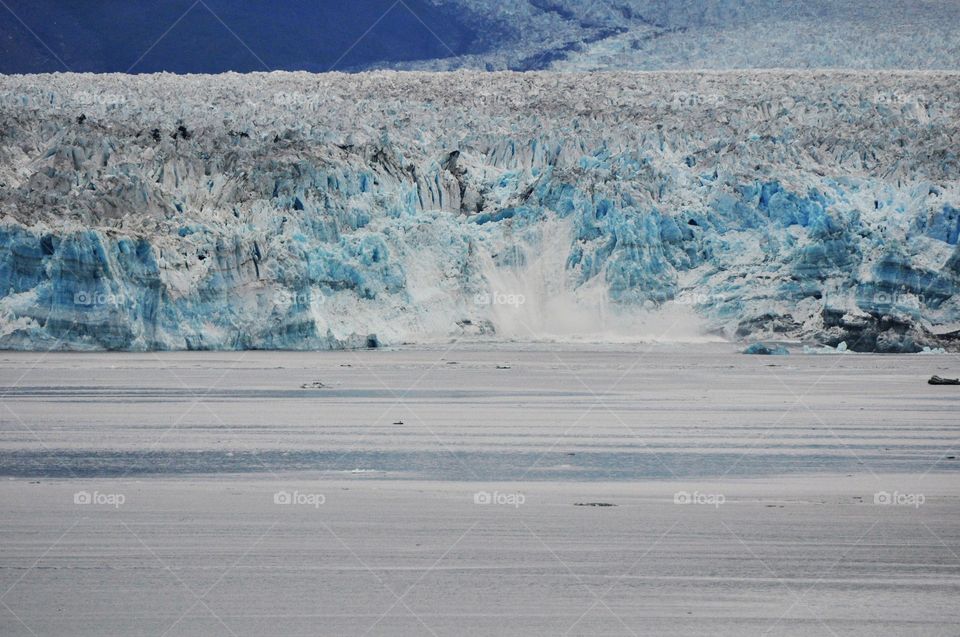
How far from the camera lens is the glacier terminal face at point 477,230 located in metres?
18.6

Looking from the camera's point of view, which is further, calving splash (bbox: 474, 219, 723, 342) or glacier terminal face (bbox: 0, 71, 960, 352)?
calving splash (bbox: 474, 219, 723, 342)

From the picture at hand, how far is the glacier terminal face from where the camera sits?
18.6m

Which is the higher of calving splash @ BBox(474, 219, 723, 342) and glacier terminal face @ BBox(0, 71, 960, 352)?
glacier terminal face @ BBox(0, 71, 960, 352)

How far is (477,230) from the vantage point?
21.3 m

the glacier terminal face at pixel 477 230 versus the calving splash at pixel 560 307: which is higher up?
the glacier terminal face at pixel 477 230

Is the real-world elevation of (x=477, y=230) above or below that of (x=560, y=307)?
above

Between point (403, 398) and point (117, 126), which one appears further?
point (117, 126)

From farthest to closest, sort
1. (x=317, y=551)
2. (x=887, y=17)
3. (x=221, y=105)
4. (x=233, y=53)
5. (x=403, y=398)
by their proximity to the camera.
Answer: (x=233, y=53) < (x=887, y=17) < (x=221, y=105) < (x=403, y=398) < (x=317, y=551)

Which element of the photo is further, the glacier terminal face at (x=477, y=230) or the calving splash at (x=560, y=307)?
the calving splash at (x=560, y=307)

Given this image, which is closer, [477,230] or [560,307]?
[560,307]

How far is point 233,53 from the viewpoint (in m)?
45.8

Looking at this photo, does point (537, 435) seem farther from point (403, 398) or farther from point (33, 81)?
point (33, 81)

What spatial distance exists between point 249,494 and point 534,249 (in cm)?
1410

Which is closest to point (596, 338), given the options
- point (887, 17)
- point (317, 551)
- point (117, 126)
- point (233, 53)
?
point (117, 126)
